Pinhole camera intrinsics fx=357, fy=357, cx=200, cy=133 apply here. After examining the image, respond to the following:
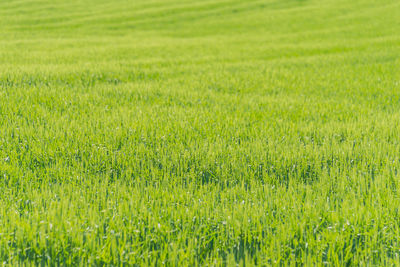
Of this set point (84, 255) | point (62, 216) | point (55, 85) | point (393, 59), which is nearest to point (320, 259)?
point (84, 255)

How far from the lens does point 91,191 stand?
9.55 ft

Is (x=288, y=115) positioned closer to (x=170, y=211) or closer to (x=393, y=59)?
(x=170, y=211)

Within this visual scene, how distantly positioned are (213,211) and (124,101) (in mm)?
3876

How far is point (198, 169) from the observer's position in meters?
3.48

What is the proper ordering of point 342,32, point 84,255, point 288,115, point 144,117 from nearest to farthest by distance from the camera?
1. point 84,255
2. point 144,117
3. point 288,115
4. point 342,32

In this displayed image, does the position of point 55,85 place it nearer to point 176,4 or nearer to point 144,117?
point 144,117

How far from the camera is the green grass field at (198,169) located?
2225mm

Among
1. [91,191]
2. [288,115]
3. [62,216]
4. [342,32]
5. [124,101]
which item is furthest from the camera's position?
[342,32]

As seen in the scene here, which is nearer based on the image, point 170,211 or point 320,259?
point 320,259

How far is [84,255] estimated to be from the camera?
209 cm

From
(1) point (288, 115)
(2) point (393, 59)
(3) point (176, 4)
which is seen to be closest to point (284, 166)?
(1) point (288, 115)

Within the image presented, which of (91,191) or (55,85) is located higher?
(55,85)

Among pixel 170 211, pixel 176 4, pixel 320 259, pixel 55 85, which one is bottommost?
pixel 320 259

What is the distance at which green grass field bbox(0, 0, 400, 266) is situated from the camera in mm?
2225
